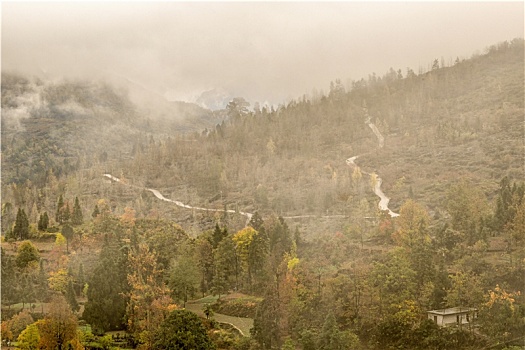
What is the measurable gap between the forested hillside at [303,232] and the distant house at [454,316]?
160 mm

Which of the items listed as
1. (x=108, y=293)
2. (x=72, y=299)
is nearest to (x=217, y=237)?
(x=108, y=293)

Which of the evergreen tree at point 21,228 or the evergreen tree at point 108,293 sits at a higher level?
the evergreen tree at point 21,228

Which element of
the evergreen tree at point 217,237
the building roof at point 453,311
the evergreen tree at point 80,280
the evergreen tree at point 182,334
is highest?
the evergreen tree at point 217,237

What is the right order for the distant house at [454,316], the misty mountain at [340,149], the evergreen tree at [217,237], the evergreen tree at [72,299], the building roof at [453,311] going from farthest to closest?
1. the misty mountain at [340,149]
2. the evergreen tree at [217,237]
3. the evergreen tree at [72,299]
4. the building roof at [453,311]
5. the distant house at [454,316]

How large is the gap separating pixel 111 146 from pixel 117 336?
355 ft

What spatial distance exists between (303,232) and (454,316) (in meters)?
22.2

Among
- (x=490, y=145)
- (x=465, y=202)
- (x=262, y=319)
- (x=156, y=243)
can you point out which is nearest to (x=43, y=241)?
(x=156, y=243)

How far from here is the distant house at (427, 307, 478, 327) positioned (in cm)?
2716

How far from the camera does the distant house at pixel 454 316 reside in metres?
27.2

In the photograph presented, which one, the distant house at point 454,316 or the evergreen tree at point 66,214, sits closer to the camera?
the distant house at point 454,316

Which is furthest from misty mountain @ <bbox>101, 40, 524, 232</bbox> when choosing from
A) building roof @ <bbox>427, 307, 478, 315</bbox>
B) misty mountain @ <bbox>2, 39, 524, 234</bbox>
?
building roof @ <bbox>427, 307, 478, 315</bbox>

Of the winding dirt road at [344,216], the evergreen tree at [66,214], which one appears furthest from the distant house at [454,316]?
the evergreen tree at [66,214]

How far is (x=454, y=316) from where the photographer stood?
2727 cm

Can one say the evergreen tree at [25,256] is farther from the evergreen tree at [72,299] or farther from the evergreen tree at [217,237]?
the evergreen tree at [217,237]
